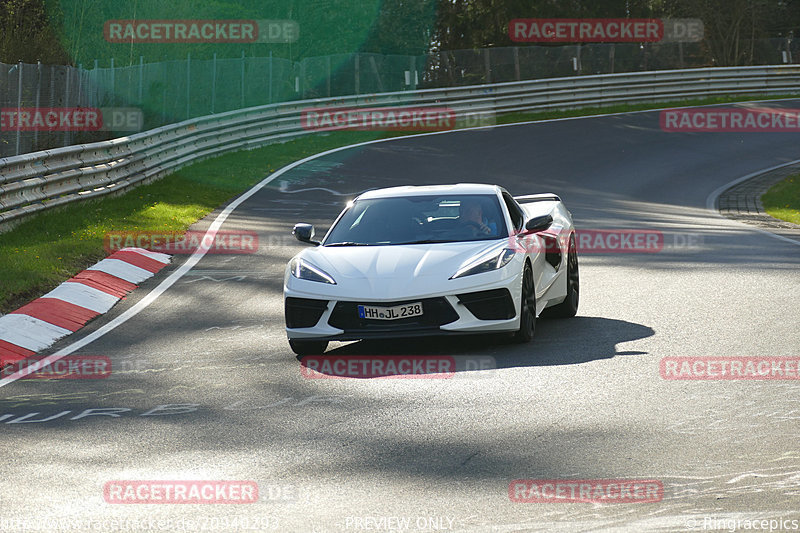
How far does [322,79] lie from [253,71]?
531 centimetres

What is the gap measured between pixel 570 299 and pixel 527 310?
1638 mm

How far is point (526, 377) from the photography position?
8.51 meters

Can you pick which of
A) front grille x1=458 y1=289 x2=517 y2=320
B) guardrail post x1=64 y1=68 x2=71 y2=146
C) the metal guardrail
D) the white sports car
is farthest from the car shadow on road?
guardrail post x1=64 y1=68 x2=71 y2=146

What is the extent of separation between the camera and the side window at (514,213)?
10.7 m

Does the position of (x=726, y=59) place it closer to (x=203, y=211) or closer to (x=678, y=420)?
(x=203, y=211)

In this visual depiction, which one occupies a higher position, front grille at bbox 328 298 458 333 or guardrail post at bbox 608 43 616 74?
guardrail post at bbox 608 43 616 74

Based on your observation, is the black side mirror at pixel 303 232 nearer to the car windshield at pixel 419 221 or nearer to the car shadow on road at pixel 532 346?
the car windshield at pixel 419 221

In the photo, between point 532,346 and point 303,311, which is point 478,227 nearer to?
point 532,346

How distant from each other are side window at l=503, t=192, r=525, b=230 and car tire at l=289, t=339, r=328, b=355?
215 centimetres

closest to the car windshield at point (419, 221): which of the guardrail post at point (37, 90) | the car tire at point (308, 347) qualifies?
the car tire at point (308, 347)

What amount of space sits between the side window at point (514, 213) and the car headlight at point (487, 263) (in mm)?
949

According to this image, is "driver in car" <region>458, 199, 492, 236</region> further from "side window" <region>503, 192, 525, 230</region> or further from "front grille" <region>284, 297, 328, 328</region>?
"front grille" <region>284, 297, 328, 328</region>

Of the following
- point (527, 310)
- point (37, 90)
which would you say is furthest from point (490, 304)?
point (37, 90)

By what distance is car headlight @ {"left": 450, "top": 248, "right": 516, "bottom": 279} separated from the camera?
9.48 meters
